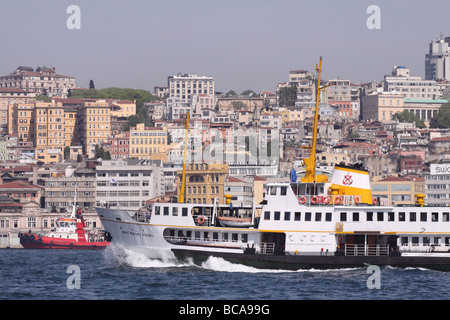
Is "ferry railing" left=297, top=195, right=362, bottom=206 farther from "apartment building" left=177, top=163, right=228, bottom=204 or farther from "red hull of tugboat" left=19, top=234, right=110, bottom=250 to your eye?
"apartment building" left=177, top=163, right=228, bottom=204

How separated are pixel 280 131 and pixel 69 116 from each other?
124 ft

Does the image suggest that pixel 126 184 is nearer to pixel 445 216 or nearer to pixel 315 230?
pixel 315 230

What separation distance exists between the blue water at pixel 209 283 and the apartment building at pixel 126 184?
62.2 meters

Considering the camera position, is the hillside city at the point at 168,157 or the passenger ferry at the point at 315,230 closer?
the passenger ferry at the point at 315,230

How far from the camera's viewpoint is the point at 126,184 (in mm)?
119438

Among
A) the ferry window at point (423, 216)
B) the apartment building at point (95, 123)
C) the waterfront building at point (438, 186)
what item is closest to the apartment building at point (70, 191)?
the waterfront building at point (438, 186)

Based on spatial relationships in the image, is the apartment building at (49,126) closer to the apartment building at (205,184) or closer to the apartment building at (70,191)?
the apartment building at (70,191)

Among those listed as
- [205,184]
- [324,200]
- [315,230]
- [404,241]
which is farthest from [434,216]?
[205,184]

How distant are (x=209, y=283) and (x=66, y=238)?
2539 inches

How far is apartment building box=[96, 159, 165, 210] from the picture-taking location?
118625 mm

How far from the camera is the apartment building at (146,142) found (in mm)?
158900
